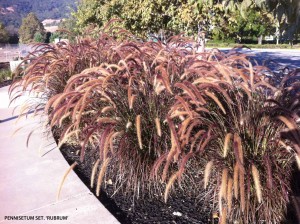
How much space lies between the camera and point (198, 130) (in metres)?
3.17

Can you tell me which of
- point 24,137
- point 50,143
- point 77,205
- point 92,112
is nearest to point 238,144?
point 77,205

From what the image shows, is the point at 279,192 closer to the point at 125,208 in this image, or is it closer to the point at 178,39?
the point at 125,208

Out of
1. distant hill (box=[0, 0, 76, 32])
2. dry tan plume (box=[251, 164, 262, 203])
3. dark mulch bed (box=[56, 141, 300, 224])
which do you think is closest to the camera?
dry tan plume (box=[251, 164, 262, 203])

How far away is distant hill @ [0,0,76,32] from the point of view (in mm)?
102125

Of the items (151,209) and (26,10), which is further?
(26,10)

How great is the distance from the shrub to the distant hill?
100709mm

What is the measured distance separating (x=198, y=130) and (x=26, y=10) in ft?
442

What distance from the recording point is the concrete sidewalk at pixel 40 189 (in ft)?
9.55

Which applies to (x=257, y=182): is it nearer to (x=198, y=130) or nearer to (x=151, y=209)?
(x=198, y=130)

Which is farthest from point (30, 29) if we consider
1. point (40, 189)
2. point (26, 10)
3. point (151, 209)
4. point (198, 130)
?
point (151, 209)

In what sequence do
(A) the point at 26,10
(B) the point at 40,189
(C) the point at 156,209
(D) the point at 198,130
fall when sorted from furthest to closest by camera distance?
(A) the point at 26,10, (B) the point at 40,189, (D) the point at 198,130, (C) the point at 156,209

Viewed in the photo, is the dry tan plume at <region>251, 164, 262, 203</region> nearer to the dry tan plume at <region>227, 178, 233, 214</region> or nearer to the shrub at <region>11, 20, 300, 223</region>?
the shrub at <region>11, 20, 300, 223</region>

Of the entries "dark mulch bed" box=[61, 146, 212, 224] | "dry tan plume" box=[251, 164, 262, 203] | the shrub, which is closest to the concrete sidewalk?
"dark mulch bed" box=[61, 146, 212, 224]

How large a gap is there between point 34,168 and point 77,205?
1.20 m
